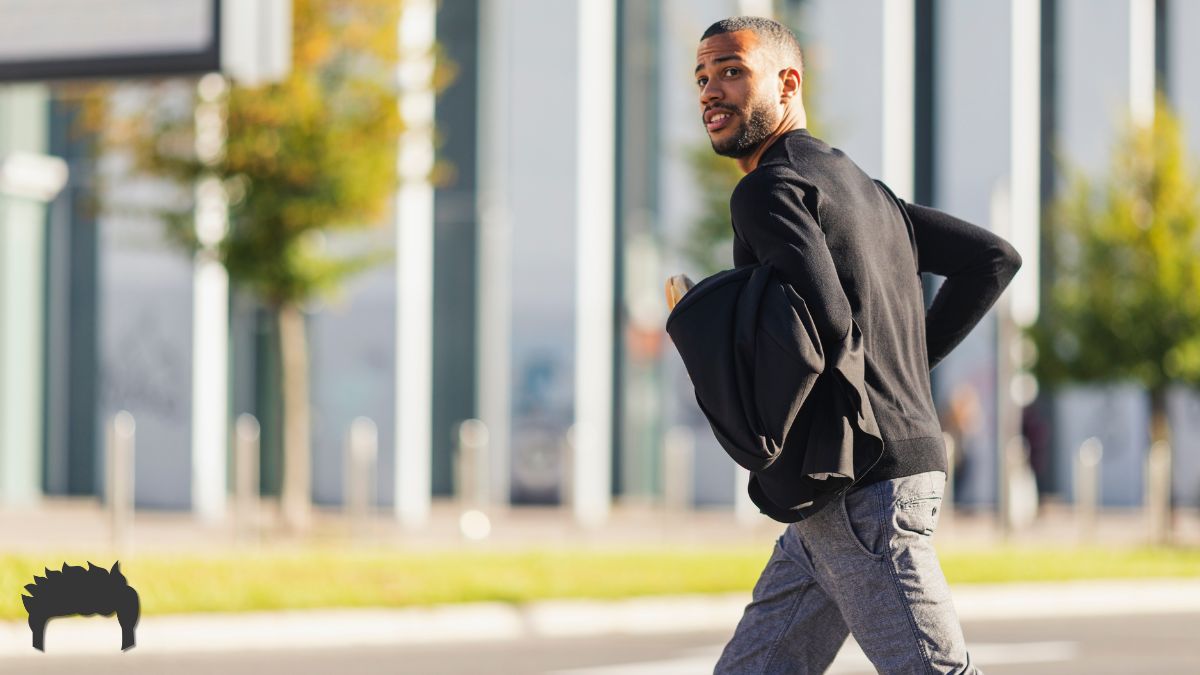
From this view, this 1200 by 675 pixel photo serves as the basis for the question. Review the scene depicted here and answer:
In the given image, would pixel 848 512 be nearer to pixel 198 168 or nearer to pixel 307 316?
pixel 198 168

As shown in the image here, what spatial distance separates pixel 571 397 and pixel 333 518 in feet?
10.9

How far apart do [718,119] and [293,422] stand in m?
13.4

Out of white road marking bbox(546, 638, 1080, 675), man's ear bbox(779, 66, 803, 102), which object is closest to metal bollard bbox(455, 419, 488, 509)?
white road marking bbox(546, 638, 1080, 675)

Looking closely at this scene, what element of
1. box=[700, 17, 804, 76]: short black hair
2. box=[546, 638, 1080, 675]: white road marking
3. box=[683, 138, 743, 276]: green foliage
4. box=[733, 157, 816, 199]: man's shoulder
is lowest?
box=[546, 638, 1080, 675]: white road marking

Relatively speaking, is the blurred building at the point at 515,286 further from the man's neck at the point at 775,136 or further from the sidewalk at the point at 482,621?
the man's neck at the point at 775,136

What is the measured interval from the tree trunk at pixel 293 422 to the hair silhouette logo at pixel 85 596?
12223 mm

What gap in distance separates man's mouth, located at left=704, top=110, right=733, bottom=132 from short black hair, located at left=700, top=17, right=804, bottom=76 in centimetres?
14

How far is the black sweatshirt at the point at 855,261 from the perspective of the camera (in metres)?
3.04

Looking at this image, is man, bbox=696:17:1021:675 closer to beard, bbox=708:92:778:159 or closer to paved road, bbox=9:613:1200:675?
beard, bbox=708:92:778:159

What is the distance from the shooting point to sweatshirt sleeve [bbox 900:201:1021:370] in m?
3.55

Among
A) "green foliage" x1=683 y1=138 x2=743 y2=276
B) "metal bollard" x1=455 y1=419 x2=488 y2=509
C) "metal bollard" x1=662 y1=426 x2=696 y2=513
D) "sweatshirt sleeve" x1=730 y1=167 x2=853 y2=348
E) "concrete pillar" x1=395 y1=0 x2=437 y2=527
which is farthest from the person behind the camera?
"concrete pillar" x1=395 y1=0 x2=437 y2=527

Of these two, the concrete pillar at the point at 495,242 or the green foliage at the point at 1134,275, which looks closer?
the green foliage at the point at 1134,275

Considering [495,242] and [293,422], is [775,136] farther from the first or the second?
[495,242]

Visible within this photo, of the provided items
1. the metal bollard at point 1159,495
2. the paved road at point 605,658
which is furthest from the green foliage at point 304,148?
the metal bollard at point 1159,495
